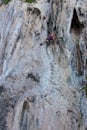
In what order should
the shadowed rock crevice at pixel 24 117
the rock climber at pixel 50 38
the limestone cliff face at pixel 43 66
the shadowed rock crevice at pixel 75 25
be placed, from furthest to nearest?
1. the shadowed rock crevice at pixel 75 25
2. the rock climber at pixel 50 38
3. the limestone cliff face at pixel 43 66
4. the shadowed rock crevice at pixel 24 117

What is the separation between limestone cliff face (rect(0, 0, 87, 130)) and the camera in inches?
585

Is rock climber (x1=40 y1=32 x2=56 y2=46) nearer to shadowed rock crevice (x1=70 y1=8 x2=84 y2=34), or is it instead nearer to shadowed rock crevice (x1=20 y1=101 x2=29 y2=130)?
shadowed rock crevice (x1=70 y1=8 x2=84 y2=34)

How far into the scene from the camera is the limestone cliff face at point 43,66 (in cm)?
1485

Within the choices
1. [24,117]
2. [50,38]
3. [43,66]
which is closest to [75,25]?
[50,38]

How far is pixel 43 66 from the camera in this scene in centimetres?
1689

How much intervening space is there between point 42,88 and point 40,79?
636 mm

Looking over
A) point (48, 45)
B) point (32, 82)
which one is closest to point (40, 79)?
point (32, 82)

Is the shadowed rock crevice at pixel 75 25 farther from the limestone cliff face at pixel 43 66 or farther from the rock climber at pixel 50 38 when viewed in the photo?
the rock climber at pixel 50 38

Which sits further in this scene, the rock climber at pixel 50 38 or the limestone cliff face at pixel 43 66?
the rock climber at pixel 50 38

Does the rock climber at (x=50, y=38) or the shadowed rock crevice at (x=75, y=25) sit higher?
the shadowed rock crevice at (x=75, y=25)

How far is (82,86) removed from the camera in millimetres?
16562

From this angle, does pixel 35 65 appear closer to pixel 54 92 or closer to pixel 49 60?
pixel 49 60

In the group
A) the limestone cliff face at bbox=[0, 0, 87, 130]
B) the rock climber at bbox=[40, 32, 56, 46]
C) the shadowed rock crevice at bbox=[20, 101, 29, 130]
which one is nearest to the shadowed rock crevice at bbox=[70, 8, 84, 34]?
the limestone cliff face at bbox=[0, 0, 87, 130]

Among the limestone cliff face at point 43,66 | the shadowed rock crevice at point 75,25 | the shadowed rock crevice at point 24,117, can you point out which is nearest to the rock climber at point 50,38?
the limestone cliff face at point 43,66
